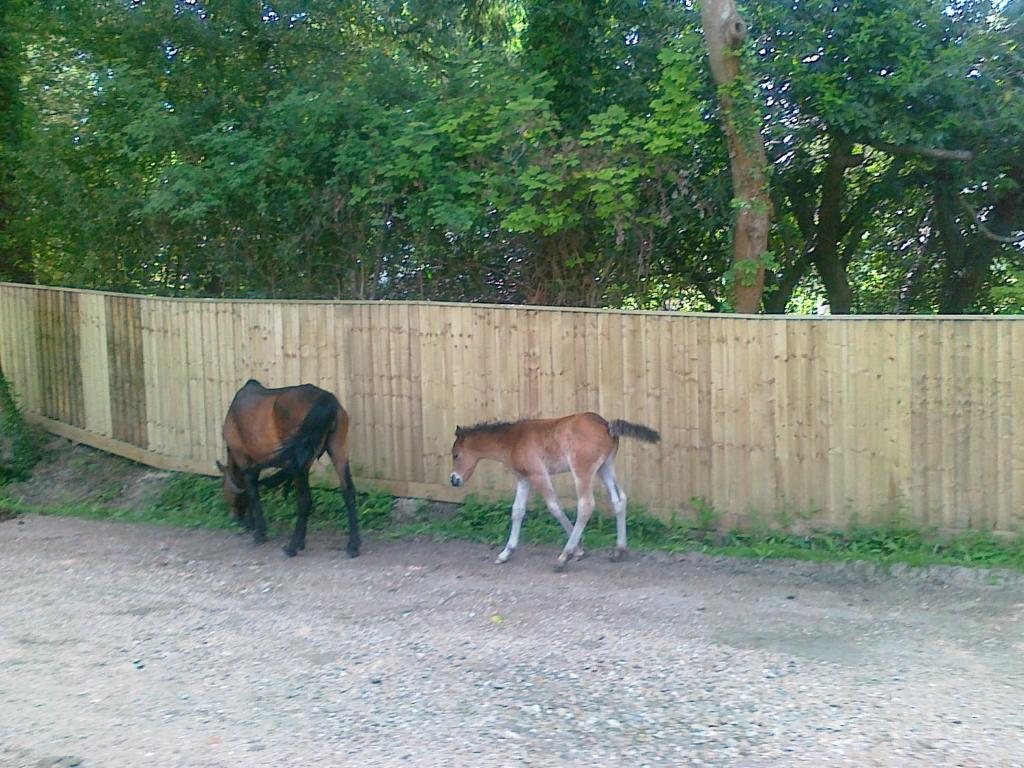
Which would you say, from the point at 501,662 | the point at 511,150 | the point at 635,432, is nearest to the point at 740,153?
the point at 511,150

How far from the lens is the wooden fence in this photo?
29.8 feet

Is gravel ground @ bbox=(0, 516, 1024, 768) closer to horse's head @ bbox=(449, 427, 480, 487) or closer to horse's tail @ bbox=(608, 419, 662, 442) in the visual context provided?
horse's head @ bbox=(449, 427, 480, 487)

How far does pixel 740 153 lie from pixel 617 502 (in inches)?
164

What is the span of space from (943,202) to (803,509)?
17.0ft

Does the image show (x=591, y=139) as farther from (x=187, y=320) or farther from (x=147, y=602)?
(x=147, y=602)

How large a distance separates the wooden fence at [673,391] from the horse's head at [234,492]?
132 cm

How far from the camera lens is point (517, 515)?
932 cm

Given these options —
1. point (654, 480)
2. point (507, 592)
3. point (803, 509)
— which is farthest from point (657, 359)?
point (507, 592)

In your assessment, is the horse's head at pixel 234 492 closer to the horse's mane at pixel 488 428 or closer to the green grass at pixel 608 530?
the green grass at pixel 608 530

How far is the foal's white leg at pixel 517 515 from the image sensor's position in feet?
30.5

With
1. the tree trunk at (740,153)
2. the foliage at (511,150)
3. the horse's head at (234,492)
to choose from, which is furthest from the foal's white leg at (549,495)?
the tree trunk at (740,153)

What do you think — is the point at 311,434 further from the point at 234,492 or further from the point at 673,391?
the point at 673,391

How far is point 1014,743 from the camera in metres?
Result: 5.10

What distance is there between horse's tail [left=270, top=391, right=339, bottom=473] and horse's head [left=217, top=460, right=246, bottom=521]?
999 mm
